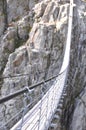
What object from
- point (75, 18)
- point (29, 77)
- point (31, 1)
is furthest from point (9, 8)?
point (29, 77)

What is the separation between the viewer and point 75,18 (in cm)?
2181

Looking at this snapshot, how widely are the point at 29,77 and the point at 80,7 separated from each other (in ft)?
27.4

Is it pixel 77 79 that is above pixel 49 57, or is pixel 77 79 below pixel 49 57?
below

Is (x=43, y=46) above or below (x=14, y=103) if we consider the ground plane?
above

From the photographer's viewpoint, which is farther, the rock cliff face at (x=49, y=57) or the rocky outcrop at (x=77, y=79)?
the rock cliff face at (x=49, y=57)

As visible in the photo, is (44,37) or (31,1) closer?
(44,37)

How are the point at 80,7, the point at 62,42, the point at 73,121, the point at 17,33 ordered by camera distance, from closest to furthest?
the point at 73,121
the point at 62,42
the point at 80,7
the point at 17,33

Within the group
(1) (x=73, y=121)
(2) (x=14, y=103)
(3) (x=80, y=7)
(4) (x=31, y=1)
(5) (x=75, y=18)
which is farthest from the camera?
(4) (x=31, y=1)

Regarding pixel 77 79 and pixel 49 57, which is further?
pixel 49 57

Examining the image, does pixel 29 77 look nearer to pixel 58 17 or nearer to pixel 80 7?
pixel 58 17

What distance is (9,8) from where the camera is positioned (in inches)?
1379

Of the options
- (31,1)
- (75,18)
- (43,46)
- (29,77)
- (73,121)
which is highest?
(31,1)

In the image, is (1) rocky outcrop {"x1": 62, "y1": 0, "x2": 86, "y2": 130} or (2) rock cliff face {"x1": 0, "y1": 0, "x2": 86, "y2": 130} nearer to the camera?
(1) rocky outcrop {"x1": 62, "y1": 0, "x2": 86, "y2": 130}

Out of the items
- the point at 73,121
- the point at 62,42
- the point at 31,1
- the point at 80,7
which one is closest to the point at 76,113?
the point at 73,121
